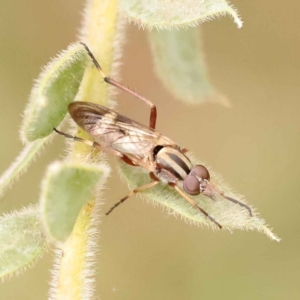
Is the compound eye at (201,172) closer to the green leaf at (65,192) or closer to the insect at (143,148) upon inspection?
the insect at (143,148)

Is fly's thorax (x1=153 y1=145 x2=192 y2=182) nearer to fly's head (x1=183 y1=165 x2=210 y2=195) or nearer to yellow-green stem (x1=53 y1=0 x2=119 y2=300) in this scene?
fly's head (x1=183 y1=165 x2=210 y2=195)

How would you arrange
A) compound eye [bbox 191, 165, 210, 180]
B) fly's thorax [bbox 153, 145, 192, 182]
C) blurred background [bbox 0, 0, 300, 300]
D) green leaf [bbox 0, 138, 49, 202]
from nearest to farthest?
green leaf [bbox 0, 138, 49, 202], compound eye [bbox 191, 165, 210, 180], fly's thorax [bbox 153, 145, 192, 182], blurred background [bbox 0, 0, 300, 300]

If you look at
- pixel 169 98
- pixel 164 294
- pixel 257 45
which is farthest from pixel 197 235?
pixel 257 45

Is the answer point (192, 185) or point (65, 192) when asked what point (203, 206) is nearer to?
point (192, 185)

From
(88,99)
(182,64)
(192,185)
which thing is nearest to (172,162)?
(192,185)

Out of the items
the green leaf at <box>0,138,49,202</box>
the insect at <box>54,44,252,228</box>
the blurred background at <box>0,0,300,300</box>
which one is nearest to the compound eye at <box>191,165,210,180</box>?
the insect at <box>54,44,252,228</box>

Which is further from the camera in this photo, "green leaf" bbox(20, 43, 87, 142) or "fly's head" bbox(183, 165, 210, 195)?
"fly's head" bbox(183, 165, 210, 195)

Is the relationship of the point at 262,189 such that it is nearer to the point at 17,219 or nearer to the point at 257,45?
the point at 257,45
